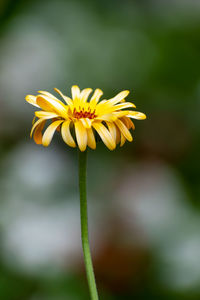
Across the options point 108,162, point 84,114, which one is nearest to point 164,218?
point 108,162

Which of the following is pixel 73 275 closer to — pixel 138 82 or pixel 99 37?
pixel 138 82

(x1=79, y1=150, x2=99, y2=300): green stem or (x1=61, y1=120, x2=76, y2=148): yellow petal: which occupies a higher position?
(x1=61, y1=120, x2=76, y2=148): yellow petal

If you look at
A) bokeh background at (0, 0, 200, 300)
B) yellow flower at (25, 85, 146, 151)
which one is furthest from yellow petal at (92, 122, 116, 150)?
bokeh background at (0, 0, 200, 300)

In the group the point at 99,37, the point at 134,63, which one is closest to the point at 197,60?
the point at 134,63

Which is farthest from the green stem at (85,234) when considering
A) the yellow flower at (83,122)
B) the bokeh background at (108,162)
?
the bokeh background at (108,162)

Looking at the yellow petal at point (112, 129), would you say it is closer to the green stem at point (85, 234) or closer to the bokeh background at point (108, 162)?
the green stem at point (85, 234)

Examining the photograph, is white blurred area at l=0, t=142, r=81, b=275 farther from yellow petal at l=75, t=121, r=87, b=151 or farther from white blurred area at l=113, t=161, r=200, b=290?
yellow petal at l=75, t=121, r=87, b=151

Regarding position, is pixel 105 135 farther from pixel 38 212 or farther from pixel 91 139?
pixel 38 212
